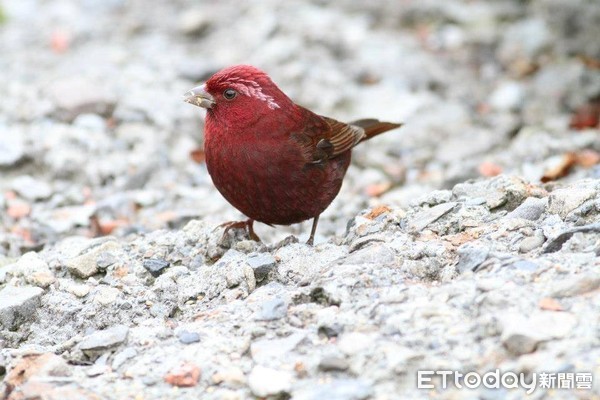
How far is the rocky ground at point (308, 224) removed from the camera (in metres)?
3.60

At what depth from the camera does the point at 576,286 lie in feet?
12.1

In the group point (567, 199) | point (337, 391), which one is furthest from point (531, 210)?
point (337, 391)

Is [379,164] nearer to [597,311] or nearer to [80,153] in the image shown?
[80,153]

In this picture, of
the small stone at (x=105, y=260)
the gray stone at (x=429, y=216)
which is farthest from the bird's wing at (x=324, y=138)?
the small stone at (x=105, y=260)

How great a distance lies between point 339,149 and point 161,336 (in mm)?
2015

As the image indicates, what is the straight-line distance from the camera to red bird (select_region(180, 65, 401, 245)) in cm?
497

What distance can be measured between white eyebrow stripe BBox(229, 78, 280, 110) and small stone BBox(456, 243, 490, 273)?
1517mm

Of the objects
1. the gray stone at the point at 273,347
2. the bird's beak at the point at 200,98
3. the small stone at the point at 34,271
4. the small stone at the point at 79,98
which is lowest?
the gray stone at the point at 273,347

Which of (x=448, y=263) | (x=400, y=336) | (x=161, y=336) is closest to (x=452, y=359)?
(x=400, y=336)

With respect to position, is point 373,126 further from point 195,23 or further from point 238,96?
point 195,23

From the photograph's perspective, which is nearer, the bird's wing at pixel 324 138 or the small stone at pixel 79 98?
the bird's wing at pixel 324 138

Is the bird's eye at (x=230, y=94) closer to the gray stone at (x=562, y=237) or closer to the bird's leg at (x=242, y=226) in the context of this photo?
the bird's leg at (x=242, y=226)

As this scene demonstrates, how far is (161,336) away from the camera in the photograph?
13.0 feet

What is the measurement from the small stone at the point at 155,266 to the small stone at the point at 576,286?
6.63 ft
